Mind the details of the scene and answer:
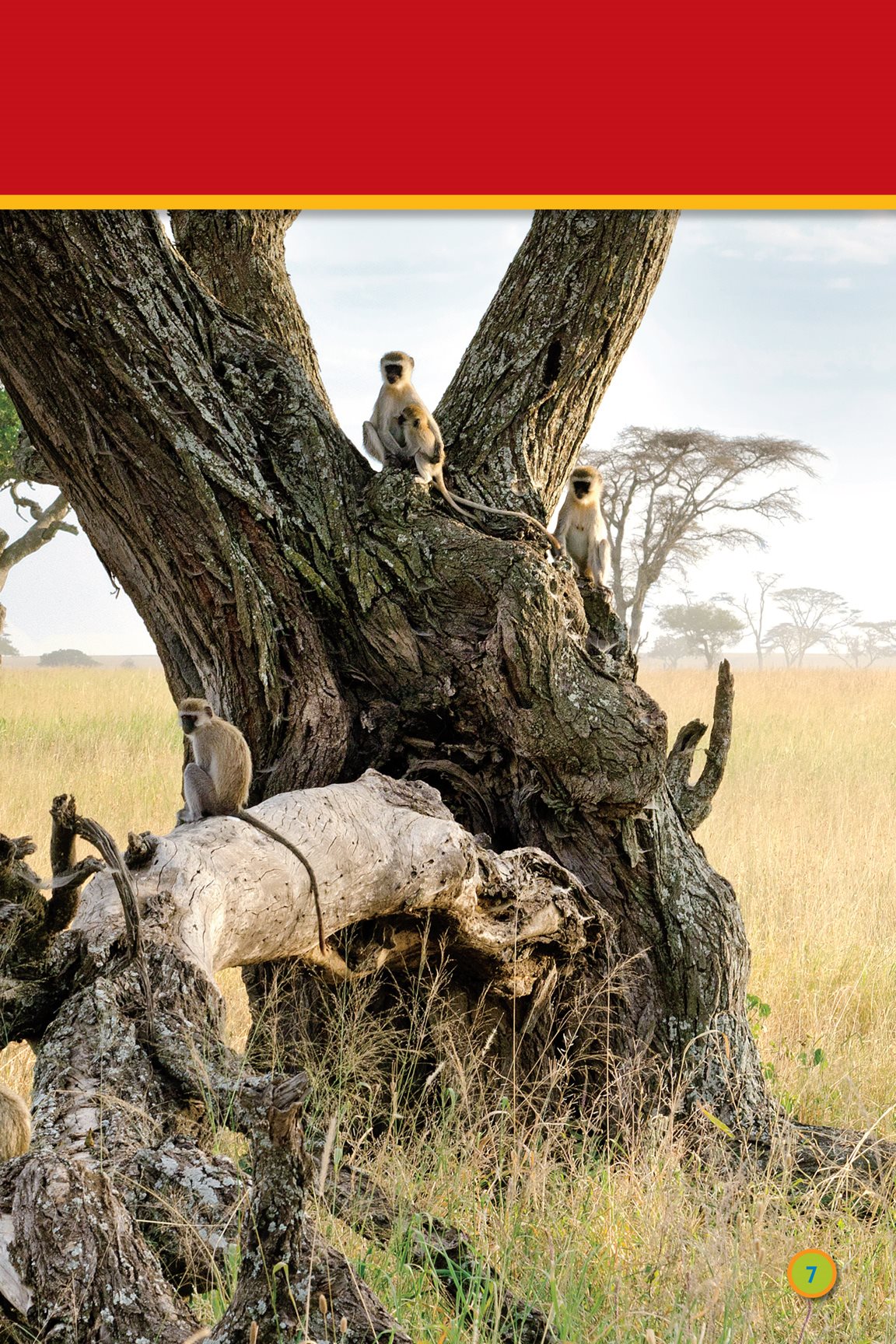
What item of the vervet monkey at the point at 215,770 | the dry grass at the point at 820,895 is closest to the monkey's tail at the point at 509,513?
the vervet monkey at the point at 215,770

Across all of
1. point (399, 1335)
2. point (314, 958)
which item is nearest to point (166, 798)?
point (314, 958)

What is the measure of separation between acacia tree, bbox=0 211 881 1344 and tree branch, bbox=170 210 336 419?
0.37 meters

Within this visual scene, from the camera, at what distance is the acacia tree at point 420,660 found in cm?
379

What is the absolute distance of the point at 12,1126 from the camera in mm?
2529

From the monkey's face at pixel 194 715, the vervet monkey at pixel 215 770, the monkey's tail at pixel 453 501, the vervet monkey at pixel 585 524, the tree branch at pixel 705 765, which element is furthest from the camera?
the vervet monkey at pixel 585 524

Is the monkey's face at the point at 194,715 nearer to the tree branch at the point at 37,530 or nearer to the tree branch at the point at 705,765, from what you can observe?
the tree branch at the point at 705,765

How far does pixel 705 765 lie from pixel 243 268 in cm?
311

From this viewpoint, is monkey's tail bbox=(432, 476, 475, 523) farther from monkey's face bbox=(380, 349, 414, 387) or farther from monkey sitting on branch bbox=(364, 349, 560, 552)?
monkey's face bbox=(380, 349, 414, 387)

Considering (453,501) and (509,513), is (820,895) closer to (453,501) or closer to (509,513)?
(509,513)

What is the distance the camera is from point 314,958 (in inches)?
139

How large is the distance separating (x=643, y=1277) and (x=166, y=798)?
7.19m

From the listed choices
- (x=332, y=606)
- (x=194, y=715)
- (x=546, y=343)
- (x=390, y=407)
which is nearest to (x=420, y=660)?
(x=332, y=606)

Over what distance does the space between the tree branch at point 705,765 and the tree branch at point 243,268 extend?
2.28 meters

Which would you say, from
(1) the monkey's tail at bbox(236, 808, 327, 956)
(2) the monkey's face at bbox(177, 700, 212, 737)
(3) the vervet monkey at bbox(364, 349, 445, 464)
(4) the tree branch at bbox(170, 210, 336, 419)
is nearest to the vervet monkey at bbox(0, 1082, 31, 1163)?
(1) the monkey's tail at bbox(236, 808, 327, 956)
